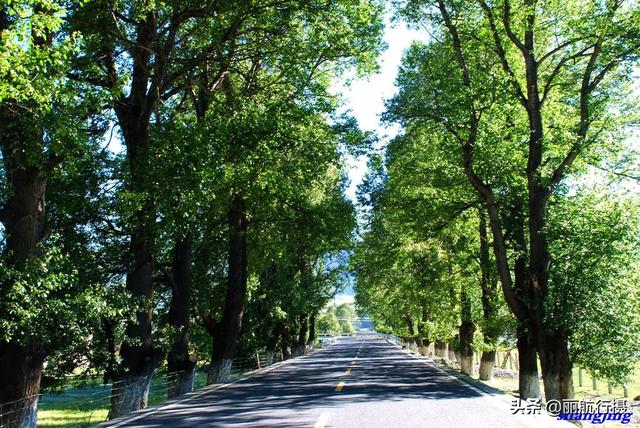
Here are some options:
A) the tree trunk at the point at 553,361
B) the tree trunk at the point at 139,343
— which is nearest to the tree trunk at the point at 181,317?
the tree trunk at the point at 139,343

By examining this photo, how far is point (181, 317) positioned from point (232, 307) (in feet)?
13.6

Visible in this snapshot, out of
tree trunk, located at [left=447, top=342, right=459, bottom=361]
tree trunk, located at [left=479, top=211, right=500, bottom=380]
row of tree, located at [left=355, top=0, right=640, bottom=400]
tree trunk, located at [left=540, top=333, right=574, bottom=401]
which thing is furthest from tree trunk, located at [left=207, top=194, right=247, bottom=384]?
tree trunk, located at [left=447, top=342, right=459, bottom=361]

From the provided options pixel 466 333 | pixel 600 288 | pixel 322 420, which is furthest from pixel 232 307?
pixel 600 288

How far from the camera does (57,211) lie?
50.5 ft

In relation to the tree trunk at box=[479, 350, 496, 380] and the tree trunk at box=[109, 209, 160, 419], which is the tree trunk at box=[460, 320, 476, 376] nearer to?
the tree trunk at box=[479, 350, 496, 380]

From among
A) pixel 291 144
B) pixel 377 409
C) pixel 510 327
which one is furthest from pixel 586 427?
pixel 291 144

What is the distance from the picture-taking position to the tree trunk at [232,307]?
21906 mm

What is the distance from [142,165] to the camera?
13.2 m

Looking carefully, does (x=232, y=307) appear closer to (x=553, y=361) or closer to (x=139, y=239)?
(x=139, y=239)

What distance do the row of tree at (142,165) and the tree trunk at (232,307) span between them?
68 mm

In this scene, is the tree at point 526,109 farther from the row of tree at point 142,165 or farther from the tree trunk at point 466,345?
the tree trunk at point 466,345

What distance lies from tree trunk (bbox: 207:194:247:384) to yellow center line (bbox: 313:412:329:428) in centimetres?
1184

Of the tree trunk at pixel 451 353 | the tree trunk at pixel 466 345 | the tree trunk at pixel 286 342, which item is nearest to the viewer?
the tree trunk at pixel 466 345

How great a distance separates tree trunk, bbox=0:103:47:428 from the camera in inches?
386
